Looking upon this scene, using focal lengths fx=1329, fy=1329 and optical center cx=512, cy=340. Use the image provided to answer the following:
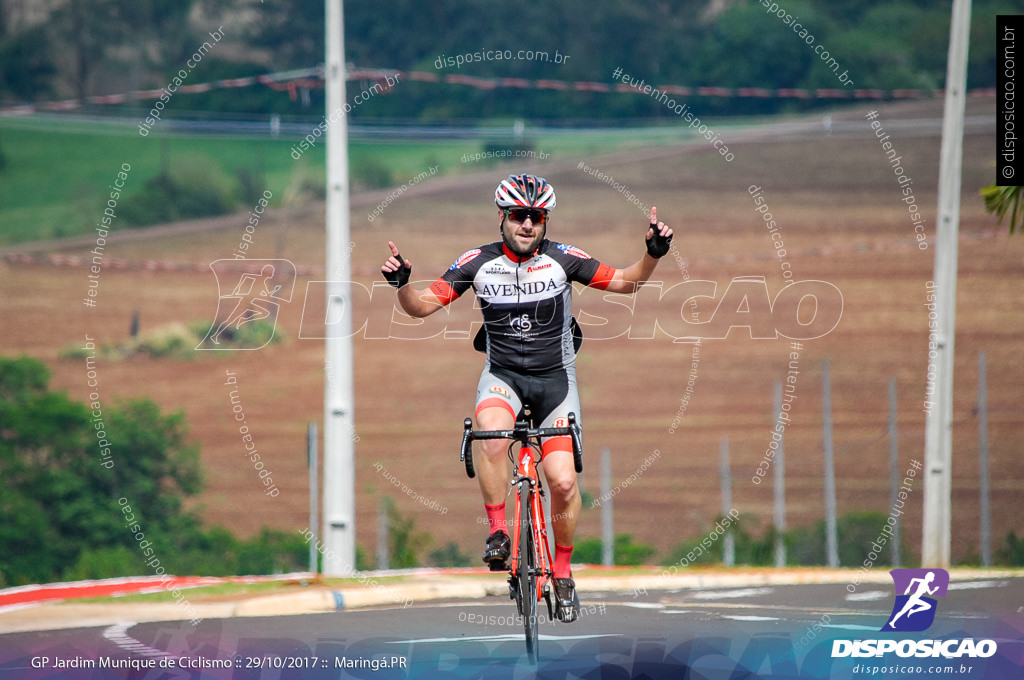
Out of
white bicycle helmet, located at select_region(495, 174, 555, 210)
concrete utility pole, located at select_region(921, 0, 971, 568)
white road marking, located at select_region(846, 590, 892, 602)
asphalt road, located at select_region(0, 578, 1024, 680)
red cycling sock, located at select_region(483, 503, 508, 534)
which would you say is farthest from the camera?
concrete utility pole, located at select_region(921, 0, 971, 568)

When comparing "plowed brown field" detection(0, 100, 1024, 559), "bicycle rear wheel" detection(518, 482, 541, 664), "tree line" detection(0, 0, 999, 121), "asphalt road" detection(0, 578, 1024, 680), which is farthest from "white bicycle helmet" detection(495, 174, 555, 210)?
"tree line" detection(0, 0, 999, 121)

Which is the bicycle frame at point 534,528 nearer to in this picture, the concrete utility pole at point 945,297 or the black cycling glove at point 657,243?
the black cycling glove at point 657,243

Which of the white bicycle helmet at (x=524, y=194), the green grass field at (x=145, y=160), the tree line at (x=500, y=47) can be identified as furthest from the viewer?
the green grass field at (x=145, y=160)

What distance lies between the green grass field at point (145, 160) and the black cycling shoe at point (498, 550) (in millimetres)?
45012

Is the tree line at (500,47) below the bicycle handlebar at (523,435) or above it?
above

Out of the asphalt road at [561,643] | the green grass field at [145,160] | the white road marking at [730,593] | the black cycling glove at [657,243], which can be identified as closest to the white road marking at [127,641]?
the asphalt road at [561,643]

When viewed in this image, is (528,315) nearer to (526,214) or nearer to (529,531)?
(526,214)

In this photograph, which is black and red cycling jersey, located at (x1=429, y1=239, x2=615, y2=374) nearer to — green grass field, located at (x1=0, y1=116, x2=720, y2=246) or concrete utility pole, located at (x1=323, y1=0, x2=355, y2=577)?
concrete utility pole, located at (x1=323, y1=0, x2=355, y2=577)

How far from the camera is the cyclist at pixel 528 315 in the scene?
843 cm

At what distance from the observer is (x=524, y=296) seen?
28.1 feet

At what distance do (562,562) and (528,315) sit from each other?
1.60 m

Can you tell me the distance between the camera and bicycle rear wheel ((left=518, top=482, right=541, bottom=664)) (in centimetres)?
797

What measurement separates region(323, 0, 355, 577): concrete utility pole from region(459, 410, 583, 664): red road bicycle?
5.16m

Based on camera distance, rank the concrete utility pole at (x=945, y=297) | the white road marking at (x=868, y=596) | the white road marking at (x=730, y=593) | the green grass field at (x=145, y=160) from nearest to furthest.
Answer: the white road marking at (x=868, y=596), the white road marking at (x=730, y=593), the concrete utility pole at (x=945, y=297), the green grass field at (x=145, y=160)
